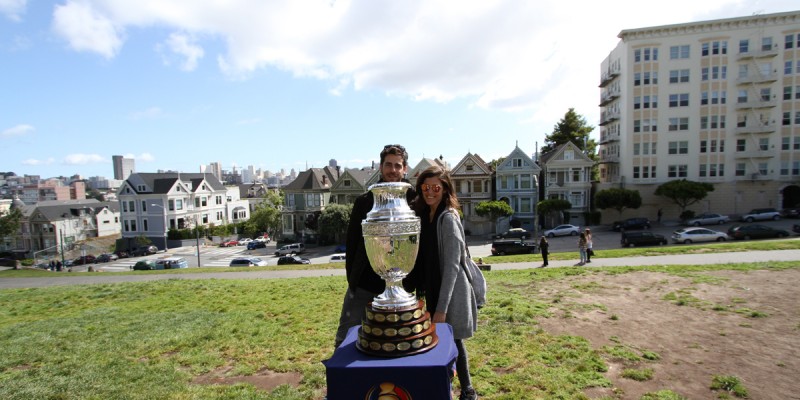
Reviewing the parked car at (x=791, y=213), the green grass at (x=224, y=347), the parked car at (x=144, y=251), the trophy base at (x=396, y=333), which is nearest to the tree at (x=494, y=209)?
the parked car at (x=791, y=213)

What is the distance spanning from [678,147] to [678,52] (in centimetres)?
1035

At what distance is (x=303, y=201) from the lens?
5528cm

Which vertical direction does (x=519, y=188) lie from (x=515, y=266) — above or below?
above

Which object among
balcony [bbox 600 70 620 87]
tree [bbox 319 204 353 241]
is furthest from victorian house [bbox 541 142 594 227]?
tree [bbox 319 204 353 241]

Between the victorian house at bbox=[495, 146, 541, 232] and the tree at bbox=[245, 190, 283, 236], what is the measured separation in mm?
32637

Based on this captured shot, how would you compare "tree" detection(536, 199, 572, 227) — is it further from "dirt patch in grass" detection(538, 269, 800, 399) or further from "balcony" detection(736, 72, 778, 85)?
"dirt patch in grass" detection(538, 269, 800, 399)

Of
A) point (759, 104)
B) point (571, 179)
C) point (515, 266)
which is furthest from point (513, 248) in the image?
point (759, 104)

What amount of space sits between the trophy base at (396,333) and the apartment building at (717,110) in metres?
49.3

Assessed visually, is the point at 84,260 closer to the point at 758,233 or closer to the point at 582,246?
the point at 582,246

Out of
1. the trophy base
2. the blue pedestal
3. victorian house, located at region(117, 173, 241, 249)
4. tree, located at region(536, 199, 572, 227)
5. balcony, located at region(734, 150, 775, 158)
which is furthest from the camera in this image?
victorian house, located at region(117, 173, 241, 249)

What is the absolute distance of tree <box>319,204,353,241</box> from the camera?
46062mm

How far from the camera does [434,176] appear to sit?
14.2 feet

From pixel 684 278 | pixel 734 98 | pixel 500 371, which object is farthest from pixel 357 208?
pixel 734 98

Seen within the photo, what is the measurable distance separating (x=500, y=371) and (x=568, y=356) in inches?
50.7
